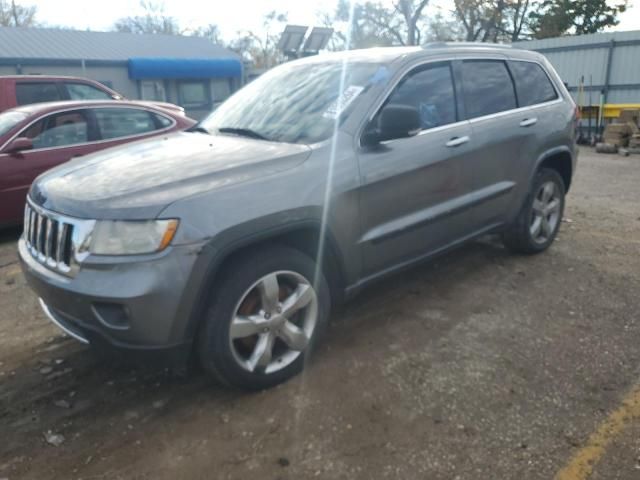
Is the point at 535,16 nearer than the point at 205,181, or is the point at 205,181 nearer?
the point at 205,181

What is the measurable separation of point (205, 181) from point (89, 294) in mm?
755

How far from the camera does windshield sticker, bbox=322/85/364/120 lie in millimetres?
3236

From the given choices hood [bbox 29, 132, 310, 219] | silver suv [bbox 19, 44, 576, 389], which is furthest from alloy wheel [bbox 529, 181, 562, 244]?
hood [bbox 29, 132, 310, 219]

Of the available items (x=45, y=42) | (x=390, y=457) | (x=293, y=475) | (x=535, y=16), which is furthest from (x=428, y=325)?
(x=535, y=16)

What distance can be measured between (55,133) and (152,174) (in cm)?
420

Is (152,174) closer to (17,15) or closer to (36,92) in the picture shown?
(36,92)

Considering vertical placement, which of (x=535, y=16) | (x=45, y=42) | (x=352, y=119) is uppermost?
(x=535, y=16)

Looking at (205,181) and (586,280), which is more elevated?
(205,181)

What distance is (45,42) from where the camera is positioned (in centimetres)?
2136

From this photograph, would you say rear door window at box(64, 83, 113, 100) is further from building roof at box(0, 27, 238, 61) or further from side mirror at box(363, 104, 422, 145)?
building roof at box(0, 27, 238, 61)

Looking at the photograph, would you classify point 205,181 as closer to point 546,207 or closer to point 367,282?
point 367,282

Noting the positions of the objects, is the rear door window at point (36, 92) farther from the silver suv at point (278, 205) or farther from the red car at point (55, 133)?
the silver suv at point (278, 205)

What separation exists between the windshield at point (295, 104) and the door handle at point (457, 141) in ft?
2.34

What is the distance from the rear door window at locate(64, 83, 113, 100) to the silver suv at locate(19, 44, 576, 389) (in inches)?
226
